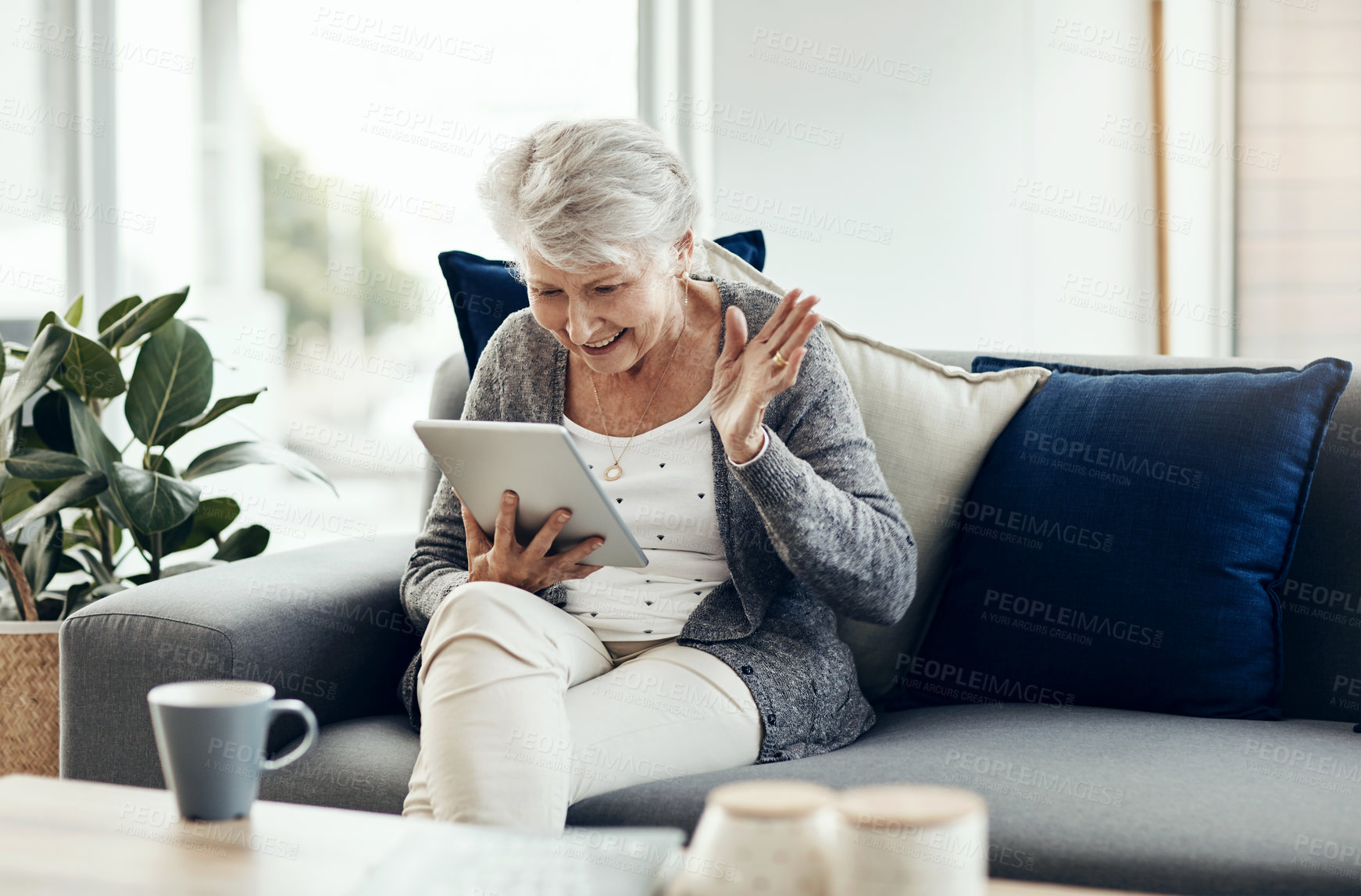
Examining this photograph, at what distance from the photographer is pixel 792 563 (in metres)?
1.21

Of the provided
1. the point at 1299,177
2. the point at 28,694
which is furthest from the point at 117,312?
the point at 1299,177

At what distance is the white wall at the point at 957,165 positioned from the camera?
235 centimetres

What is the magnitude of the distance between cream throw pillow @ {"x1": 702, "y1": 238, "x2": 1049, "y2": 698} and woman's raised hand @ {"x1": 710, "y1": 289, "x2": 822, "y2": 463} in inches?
12.3

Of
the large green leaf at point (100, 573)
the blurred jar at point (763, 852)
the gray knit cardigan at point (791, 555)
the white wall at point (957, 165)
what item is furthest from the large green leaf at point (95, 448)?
the blurred jar at point (763, 852)

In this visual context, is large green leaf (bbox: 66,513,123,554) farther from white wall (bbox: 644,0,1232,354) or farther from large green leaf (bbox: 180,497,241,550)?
white wall (bbox: 644,0,1232,354)

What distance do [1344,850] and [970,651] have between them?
20.7 inches

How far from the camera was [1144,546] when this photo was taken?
131 cm

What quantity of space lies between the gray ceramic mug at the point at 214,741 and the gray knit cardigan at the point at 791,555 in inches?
21.1

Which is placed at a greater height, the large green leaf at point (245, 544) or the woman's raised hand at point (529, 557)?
the woman's raised hand at point (529, 557)

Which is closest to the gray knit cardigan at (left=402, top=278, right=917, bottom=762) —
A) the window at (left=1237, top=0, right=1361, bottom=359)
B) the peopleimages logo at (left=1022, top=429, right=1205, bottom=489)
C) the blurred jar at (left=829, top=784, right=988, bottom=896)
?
the peopleimages logo at (left=1022, top=429, right=1205, bottom=489)

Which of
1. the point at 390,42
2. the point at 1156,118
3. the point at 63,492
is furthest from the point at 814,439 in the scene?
the point at 390,42

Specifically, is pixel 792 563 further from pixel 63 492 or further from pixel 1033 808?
pixel 63 492

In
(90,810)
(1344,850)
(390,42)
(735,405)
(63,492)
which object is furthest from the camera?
(390,42)

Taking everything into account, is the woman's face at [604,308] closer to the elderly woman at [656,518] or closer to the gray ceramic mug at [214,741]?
the elderly woman at [656,518]
